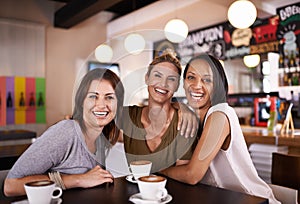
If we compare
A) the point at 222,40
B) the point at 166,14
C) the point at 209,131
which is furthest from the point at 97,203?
the point at 222,40

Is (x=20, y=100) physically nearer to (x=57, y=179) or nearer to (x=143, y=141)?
(x=57, y=179)

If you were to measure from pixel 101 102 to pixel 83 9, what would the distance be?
10.7 feet

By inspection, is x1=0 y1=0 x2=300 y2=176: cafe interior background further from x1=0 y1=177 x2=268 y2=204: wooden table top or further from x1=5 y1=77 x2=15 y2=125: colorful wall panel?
x1=0 y1=177 x2=268 y2=204: wooden table top

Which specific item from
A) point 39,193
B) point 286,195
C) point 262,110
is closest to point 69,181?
point 39,193

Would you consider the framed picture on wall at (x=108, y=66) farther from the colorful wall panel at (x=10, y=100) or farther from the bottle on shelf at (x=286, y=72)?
the colorful wall panel at (x=10, y=100)

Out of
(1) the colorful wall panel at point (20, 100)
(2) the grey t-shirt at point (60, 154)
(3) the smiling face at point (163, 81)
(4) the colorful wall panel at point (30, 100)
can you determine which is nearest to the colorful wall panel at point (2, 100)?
(1) the colorful wall panel at point (20, 100)

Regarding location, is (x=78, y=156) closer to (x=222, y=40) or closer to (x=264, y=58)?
(x=264, y=58)

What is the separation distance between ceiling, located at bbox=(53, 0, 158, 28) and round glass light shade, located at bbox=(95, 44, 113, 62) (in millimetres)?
2889

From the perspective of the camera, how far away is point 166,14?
4.04 meters

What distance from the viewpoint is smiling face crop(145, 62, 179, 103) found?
972 mm

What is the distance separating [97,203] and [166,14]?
350 centimetres

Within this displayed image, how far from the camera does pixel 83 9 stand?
3938mm

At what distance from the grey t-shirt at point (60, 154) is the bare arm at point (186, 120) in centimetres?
27

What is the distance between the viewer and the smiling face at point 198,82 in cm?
101
